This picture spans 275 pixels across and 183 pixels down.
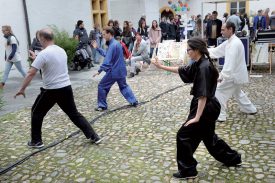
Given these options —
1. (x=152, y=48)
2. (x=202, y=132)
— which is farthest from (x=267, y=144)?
(x=152, y=48)

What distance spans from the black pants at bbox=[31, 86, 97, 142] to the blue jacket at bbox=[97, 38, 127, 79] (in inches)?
66.8

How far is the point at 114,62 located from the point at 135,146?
88.1 inches

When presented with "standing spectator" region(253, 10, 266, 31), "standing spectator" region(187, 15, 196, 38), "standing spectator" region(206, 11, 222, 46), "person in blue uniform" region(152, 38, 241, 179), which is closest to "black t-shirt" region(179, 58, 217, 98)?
"person in blue uniform" region(152, 38, 241, 179)

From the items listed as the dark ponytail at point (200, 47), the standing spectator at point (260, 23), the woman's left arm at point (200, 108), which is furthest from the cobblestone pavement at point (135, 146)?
the standing spectator at point (260, 23)

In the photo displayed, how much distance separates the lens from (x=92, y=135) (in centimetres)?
521

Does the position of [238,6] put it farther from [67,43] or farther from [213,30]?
[67,43]

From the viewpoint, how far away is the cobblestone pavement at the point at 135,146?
4238mm

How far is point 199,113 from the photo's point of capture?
3719 millimetres

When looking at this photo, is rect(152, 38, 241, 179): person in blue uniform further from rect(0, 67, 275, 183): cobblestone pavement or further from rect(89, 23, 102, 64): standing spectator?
rect(89, 23, 102, 64): standing spectator

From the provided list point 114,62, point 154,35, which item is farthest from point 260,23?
point 114,62

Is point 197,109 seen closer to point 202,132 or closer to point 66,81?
point 202,132

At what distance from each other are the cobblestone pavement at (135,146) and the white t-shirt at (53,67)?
0.94 m

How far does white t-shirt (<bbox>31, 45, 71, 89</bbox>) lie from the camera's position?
15.8ft

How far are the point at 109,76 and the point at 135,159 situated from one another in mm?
2576
